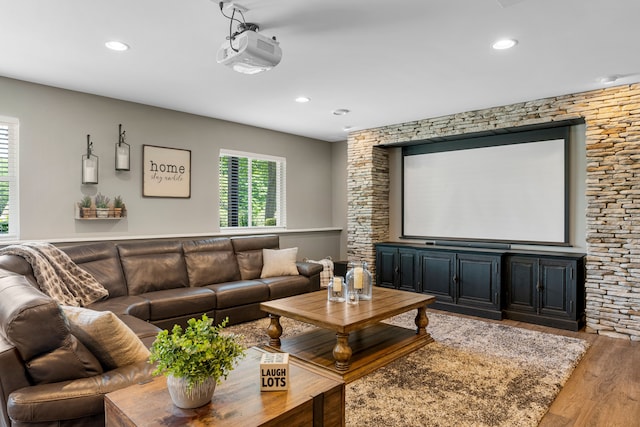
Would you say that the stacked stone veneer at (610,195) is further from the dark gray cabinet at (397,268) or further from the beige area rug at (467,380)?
the dark gray cabinet at (397,268)

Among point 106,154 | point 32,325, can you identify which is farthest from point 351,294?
point 106,154

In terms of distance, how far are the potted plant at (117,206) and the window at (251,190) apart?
1.47m

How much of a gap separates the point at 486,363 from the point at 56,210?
449 centimetres

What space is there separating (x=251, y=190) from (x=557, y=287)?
435 centimetres

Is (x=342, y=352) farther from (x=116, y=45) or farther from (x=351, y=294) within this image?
(x=116, y=45)

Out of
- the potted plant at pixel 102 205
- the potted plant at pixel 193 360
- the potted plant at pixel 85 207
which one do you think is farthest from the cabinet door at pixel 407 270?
the potted plant at pixel 193 360

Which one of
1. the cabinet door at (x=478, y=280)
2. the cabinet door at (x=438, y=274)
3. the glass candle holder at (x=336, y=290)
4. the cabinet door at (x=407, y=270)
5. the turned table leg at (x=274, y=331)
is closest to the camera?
the turned table leg at (x=274, y=331)

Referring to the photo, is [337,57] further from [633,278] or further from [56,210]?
[633,278]

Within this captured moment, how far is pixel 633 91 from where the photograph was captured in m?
4.04

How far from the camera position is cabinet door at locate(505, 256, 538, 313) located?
15.2 feet

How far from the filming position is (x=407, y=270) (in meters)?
5.73

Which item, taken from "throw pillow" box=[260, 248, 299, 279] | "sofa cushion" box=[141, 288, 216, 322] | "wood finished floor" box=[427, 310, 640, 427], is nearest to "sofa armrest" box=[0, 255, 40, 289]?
"sofa cushion" box=[141, 288, 216, 322]

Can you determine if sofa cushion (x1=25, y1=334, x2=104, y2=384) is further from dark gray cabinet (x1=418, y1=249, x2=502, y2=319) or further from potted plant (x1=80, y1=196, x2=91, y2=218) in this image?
dark gray cabinet (x1=418, y1=249, x2=502, y2=319)

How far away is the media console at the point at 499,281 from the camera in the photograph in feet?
14.5
